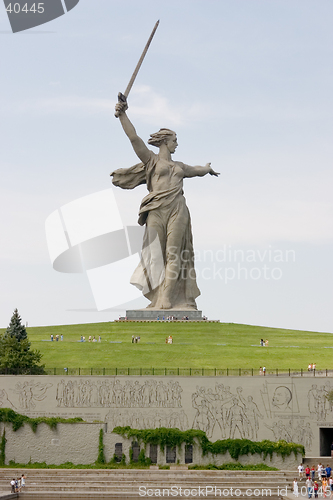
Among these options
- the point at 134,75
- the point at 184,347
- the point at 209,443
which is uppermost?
the point at 134,75

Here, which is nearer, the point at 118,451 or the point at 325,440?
the point at 118,451

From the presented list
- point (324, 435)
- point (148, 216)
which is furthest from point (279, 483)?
point (148, 216)

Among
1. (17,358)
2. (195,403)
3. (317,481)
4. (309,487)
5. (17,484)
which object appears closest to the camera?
(309,487)

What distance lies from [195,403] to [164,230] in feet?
61.6

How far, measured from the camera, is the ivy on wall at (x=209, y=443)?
33.2 m

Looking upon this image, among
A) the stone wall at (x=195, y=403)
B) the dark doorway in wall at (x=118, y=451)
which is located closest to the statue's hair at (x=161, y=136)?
the stone wall at (x=195, y=403)

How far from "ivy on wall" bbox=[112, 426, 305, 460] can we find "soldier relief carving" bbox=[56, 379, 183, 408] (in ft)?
3.68

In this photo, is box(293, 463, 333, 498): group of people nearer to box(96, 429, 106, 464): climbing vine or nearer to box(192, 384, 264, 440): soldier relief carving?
box(192, 384, 264, 440): soldier relief carving

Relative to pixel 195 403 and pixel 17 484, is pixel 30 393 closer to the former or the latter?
pixel 17 484

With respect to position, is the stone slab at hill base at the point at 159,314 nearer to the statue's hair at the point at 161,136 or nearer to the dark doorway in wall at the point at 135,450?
the statue's hair at the point at 161,136

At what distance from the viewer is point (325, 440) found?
34.6m

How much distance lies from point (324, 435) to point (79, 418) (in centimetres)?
1008

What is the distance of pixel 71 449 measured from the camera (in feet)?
111

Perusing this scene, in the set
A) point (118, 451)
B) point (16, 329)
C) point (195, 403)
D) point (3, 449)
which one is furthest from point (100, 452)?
point (16, 329)
